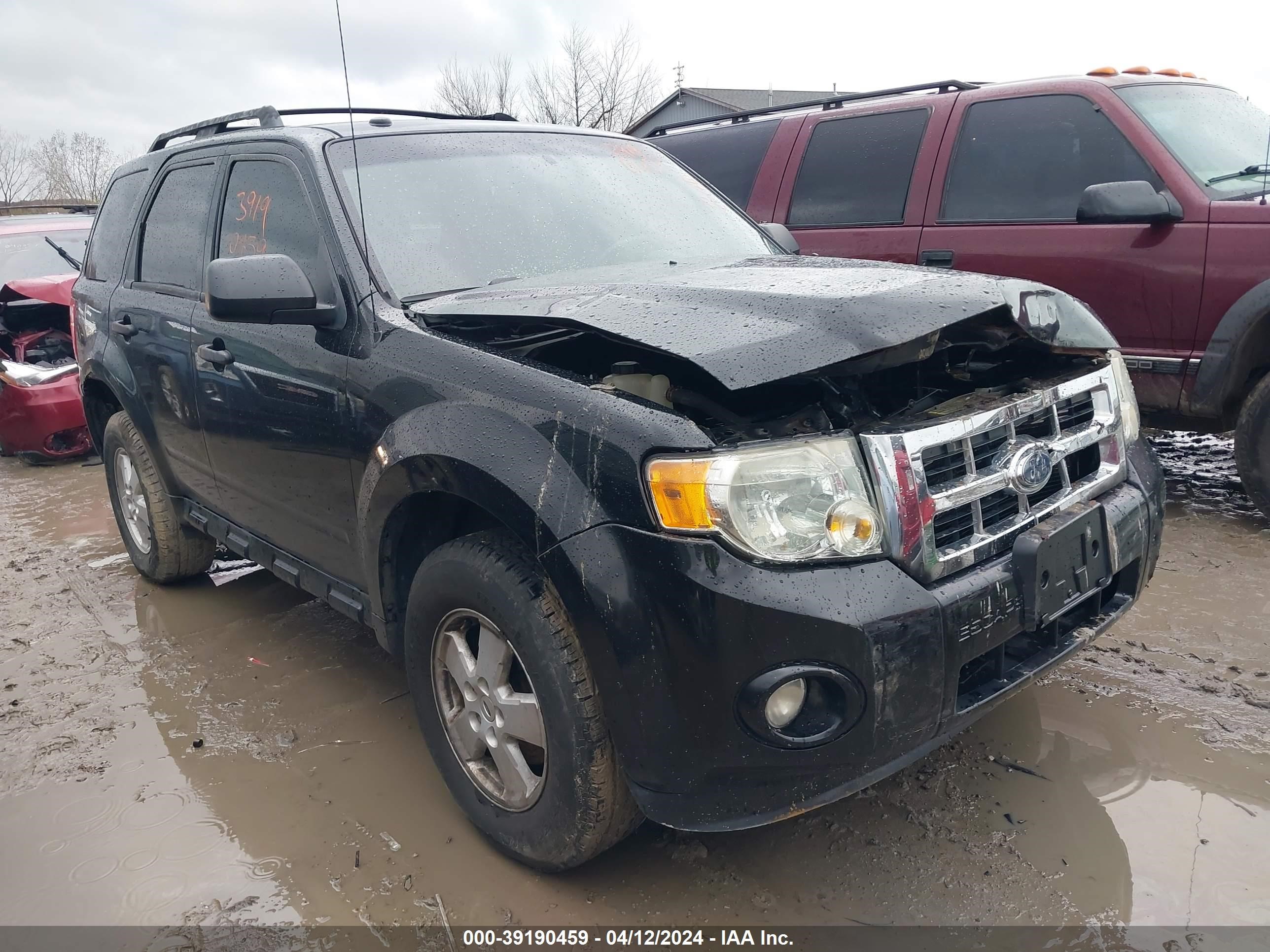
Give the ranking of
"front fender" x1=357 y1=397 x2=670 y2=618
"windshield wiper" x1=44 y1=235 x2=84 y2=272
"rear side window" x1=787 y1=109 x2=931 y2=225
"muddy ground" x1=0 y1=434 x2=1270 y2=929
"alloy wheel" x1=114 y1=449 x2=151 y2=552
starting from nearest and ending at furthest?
"front fender" x1=357 y1=397 x2=670 y2=618
"muddy ground" x1=0 y1=434 x2=1270 y2=929
"alloy wheel" x1=114 y1=449 x2=151 y2=552
"rear side window" x1=787 y1=109 x2=931 y2=225
"windshield wiper" x1=44 y1=235 x2=84 y2=272

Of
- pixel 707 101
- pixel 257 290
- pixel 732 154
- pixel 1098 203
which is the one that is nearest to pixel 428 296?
pixel 257 290

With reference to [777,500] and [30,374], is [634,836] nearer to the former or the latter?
[777,500]

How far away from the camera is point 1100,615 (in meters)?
2.32

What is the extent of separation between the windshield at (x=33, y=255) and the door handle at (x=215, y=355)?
17.8 feet

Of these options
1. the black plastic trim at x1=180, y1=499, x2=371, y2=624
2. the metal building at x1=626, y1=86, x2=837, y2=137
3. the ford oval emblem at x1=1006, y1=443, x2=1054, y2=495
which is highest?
the metal building at x1=626, y1=86, x2=837, y2=137

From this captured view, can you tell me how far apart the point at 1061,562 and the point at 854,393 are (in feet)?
1.92

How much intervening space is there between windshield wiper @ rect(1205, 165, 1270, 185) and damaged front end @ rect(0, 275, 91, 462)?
22.3 feet

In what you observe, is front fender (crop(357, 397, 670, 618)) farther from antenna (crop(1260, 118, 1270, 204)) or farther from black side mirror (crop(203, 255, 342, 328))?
antenna (crop(1260, 118, 1270, 204))

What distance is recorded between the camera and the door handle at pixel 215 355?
3.13 metres

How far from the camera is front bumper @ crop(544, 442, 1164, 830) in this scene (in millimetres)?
1771

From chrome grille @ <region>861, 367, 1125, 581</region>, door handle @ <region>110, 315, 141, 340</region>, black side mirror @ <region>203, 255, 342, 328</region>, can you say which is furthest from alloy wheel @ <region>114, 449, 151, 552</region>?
chrome grille @ <region>861, 367, 1125, 581</region>

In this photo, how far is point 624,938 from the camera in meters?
2.10

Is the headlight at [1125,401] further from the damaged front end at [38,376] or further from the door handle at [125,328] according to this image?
the damaged front end at [38,376]

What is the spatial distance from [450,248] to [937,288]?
140 cm
